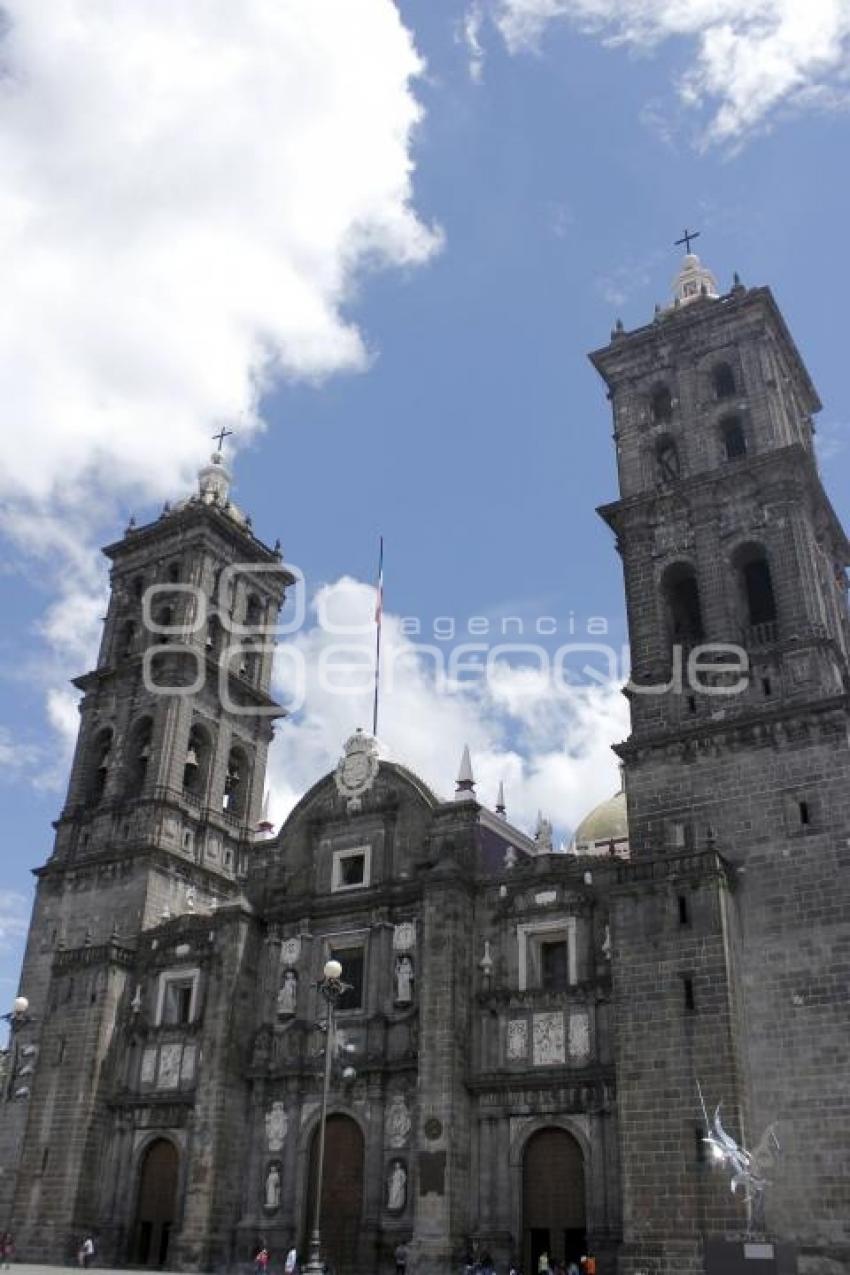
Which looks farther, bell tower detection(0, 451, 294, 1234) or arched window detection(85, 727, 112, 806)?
arched window detection(85, 727, 112, 806)

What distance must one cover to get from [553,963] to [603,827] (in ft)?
51.5

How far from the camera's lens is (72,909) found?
4353cm

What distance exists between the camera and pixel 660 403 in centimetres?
4122

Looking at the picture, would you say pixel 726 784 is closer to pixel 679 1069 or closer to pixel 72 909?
pixel 679 1069

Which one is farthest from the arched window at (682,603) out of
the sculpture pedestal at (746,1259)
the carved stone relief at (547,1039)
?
the sculpture pedestal at (746,1259)

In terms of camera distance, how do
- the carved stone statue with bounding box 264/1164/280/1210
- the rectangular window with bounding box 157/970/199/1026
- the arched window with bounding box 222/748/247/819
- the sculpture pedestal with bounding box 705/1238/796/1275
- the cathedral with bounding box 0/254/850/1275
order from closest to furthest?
the sculpture pedestal with bounding box 705/1238/796/1275 < the cathedral with bounding box 0/254/850/1275 < the carved stone statue with bounding box 264/1164/280/1210 < the rectangular window with bounding box 157/970/199/1026 < the arched window with bounding box 222/748/247/819

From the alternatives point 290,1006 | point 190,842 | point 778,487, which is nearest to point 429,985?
point 290,1006

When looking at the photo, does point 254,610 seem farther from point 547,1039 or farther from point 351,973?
point 547,1039

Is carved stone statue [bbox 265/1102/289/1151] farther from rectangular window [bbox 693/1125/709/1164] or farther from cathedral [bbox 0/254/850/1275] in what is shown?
rectangular window [bbox 693/1125/709/1164]

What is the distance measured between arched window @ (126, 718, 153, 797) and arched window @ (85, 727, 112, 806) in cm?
104

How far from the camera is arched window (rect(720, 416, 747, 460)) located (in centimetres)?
3888

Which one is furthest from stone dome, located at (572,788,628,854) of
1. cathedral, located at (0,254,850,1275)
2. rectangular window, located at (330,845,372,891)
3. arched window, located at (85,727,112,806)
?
arched window, located at (85,727,112,806)

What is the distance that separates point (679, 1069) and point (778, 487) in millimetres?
16887

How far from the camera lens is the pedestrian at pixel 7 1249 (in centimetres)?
3365
